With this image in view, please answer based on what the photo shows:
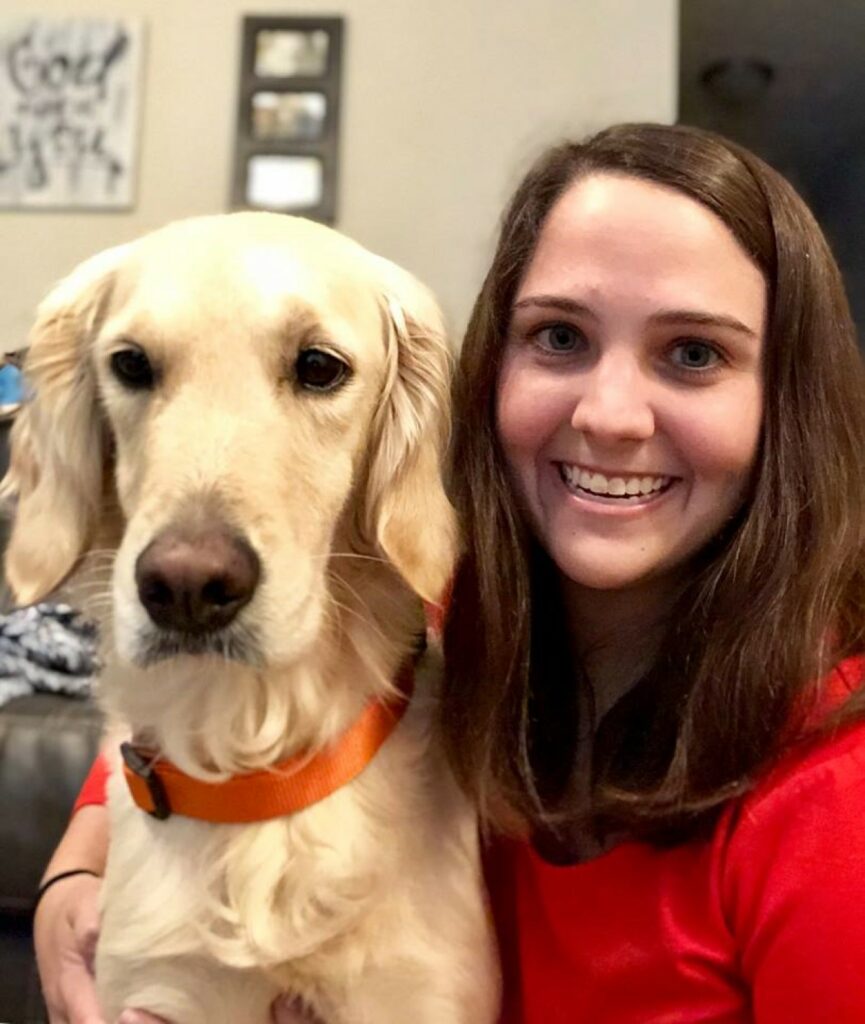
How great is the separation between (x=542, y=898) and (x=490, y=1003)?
106mm

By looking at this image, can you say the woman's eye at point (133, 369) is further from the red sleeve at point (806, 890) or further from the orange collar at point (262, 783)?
the red sleeve at point (806, 890)

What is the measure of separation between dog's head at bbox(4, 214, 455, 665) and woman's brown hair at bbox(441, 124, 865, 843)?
0.26ft

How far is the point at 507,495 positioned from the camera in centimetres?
110

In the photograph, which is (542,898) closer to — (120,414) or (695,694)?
(695,694)

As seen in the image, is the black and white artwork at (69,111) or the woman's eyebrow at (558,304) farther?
the black and white artwork at (69,111)

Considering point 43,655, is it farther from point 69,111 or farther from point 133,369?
point 69,111

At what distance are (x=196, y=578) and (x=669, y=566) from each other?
0.48 meters

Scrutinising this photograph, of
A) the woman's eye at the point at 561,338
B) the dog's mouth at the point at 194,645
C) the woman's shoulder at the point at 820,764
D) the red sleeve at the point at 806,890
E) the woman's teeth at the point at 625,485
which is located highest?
the woman's eye at the point at 561,338

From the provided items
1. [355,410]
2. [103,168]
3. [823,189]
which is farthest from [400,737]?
[823,189]

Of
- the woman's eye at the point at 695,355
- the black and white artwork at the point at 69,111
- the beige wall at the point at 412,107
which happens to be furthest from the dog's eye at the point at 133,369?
the black and white artwork at the point at 69,111

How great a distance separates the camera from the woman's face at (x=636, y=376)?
959 millimetres

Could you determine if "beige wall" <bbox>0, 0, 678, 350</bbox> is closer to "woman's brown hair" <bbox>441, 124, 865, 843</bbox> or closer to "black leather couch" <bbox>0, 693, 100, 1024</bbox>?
"black leather couch" <bbox>0, 693, 100, 1024</bbox>

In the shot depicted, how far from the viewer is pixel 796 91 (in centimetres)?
352

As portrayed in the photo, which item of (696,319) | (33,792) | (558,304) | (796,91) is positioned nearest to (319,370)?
(558,304)
